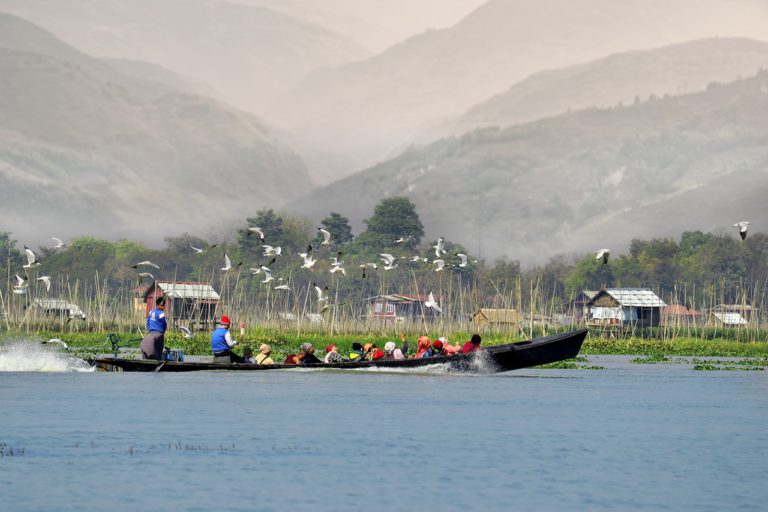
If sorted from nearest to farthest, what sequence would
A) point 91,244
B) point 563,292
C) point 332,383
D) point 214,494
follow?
point 214,494 → point 332,383 → point 563,292 → point 91,244

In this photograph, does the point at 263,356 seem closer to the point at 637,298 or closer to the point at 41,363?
the point at 41,363

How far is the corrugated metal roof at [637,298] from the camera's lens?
12764 cm

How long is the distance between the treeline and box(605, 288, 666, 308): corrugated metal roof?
1483cm

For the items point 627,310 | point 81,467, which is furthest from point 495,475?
point 627,310

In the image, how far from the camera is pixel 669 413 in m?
39.7

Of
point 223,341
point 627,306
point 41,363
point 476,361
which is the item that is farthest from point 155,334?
point 627,306

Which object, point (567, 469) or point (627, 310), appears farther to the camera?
point (627, 310)

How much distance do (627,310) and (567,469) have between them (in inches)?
4184

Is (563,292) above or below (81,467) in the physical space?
above

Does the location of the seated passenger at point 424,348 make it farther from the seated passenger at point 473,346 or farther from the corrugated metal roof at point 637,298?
the corrugated metal roof at point 637,298

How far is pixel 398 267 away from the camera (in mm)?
164125

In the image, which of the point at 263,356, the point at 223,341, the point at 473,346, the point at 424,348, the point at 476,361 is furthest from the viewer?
the point at 424,348

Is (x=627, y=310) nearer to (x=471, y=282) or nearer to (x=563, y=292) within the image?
(x=471, y=282)

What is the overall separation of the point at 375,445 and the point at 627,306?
10129 cm
